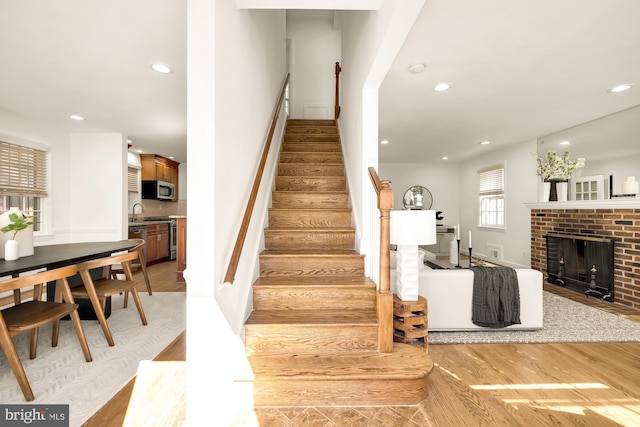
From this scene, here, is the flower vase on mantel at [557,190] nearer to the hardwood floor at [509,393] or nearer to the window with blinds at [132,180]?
the hardwood floor at [509,393]

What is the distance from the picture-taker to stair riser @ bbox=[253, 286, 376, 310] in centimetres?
236

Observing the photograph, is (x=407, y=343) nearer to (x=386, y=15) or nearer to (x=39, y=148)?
(x=386, y=15)

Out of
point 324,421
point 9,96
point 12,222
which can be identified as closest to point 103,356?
point 12,222

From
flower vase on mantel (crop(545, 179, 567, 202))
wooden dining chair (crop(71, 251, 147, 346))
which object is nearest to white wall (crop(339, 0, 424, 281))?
wooden dining chair (crop(71, 251, 147, 346))

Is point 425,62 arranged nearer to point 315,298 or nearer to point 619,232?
point 315,298

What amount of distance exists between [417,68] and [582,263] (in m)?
3.94

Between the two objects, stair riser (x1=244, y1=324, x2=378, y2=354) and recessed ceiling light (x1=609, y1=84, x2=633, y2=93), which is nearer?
stair riser (x1=244, y1=324, x2=378, y2=354)

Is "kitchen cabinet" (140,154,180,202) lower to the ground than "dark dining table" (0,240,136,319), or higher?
higher

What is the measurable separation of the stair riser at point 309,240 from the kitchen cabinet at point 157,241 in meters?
4.26

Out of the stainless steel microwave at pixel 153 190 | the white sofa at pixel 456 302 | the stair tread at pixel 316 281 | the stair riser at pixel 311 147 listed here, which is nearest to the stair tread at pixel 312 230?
the stair tread at pixel 316 281

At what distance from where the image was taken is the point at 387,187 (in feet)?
6.95

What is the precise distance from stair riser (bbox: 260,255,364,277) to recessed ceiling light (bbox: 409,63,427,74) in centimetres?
196

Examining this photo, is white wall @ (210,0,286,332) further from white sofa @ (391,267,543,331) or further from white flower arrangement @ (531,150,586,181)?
white flower arrangement @ (531,150,586,181)

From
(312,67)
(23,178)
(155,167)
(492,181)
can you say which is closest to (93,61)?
(23,178)
